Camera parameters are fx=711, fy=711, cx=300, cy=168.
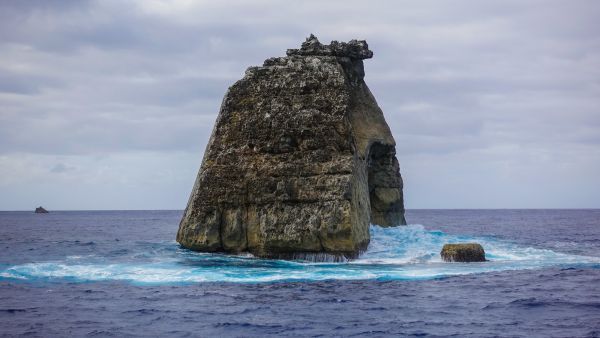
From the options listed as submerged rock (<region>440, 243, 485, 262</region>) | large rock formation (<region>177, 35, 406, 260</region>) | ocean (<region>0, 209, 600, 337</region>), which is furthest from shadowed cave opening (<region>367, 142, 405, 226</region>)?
submerged rock (<region>440, 243, 485, 262</region>)

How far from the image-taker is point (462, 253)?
40594mm

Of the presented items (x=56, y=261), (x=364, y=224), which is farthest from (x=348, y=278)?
(x=56, y=261)

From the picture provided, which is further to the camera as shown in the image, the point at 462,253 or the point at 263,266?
the point at 462,253

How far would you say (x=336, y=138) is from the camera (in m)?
42.7

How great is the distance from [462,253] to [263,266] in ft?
37.6

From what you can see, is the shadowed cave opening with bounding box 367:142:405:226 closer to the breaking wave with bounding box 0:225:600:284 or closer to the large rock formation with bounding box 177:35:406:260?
the breaking wave with bounding box 0:225:600:284

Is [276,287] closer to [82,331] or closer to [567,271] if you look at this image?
[82,331]

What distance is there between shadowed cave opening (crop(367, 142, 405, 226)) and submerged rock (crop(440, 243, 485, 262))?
64.8ft

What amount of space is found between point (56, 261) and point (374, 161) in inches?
1140

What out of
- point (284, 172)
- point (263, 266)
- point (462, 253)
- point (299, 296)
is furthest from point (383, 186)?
point (299, 296)

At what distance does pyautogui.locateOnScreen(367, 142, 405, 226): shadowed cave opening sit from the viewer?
6103 centimetres

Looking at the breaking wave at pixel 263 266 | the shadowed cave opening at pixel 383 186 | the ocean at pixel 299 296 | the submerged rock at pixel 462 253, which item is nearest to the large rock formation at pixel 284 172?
the breaking wave at pixel 263 266

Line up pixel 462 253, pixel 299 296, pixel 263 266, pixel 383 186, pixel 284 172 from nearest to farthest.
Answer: pixel 299 296 < pixel 263 266 < pixel 462 253 < pixel 284 172 < pixel 383 186

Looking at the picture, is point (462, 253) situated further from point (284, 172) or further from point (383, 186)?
point (383, 186)
